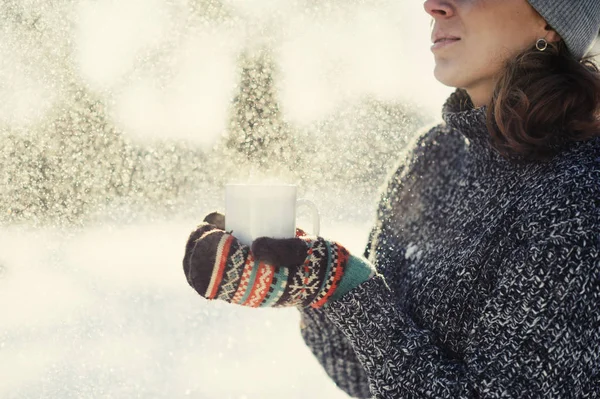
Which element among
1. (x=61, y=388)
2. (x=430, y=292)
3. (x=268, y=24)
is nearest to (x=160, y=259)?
(x=61, y=388)

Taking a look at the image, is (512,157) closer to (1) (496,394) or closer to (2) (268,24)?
(1) (496,394)

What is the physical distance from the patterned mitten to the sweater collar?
337 mm

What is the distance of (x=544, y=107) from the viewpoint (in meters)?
0.92

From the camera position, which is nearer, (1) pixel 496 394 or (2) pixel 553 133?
(1) pixel 496 394

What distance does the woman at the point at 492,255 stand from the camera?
2.57 feet

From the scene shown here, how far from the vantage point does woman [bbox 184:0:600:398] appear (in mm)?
783

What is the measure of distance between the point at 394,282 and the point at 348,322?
0.87 ft

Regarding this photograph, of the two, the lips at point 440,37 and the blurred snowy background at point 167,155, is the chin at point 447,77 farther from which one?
the blurred snowy background at point 167,155

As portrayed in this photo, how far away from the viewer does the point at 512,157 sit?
991mm

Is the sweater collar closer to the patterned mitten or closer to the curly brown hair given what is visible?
the curly brown hair

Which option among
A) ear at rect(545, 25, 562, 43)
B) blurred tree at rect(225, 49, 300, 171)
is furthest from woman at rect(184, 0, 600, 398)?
blurred tree at rect(225, 49, 300, 171)

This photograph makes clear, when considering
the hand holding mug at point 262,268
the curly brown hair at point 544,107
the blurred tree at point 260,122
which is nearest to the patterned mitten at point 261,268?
the hand holding mug at point 262,268

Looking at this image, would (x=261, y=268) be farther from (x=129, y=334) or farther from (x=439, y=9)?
(x=129, y=334)

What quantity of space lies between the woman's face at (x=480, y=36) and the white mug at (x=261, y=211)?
371mm
